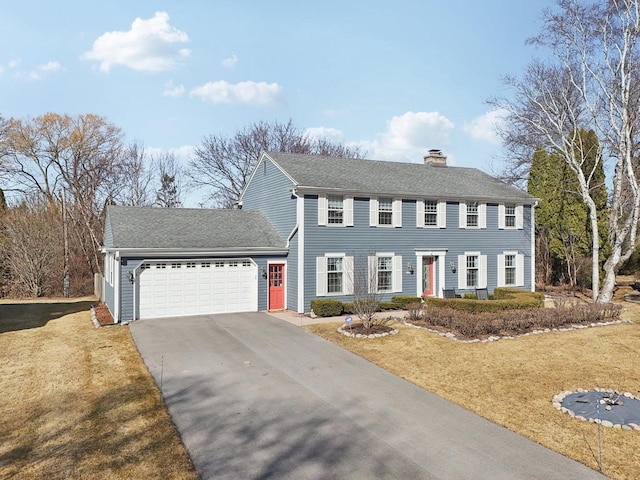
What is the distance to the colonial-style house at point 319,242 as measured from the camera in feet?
57.0

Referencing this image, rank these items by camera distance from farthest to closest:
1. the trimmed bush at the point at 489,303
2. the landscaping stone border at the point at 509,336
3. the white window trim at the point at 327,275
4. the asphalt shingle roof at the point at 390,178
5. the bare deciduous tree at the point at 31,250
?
the bare deciduous tree at the point at 31,250 → the asphalt shingle roof at the point at 390,178 → the white window trim at the point at 327,275 → the trimmed bush at the point at 489,303 → the landscaping stone border at the point at 509,336

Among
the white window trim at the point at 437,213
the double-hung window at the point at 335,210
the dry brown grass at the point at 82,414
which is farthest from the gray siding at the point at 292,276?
the dry brown grass at the point at 82,414

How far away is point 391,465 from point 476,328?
845 cm

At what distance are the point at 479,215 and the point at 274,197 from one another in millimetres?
10066

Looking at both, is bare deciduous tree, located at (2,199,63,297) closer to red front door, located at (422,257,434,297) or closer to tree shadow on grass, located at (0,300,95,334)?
tree shadow on grass, located at (0,300,95,334)

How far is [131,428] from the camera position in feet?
24.2

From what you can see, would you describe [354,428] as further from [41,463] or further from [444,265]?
[444,265]

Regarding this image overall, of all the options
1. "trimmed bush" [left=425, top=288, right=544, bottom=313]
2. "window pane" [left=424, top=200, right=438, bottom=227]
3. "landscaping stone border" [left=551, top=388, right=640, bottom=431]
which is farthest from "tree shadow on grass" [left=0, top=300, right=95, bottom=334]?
"landscaping stone border" [left=551, top=388, right=640, bottom=431]

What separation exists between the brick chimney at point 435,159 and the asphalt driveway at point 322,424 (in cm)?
1652

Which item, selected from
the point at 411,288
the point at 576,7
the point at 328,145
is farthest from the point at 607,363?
the point at 328,145

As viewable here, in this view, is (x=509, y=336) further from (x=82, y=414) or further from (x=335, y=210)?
(x=82, y=414)

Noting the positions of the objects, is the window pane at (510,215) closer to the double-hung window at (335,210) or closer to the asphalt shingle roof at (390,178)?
the asphalt shingle roof at (390,178)

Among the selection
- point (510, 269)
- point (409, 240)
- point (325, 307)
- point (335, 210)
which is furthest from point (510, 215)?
point (325, 307)

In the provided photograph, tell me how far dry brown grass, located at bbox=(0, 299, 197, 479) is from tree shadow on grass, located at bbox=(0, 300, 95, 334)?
3.03 meters
